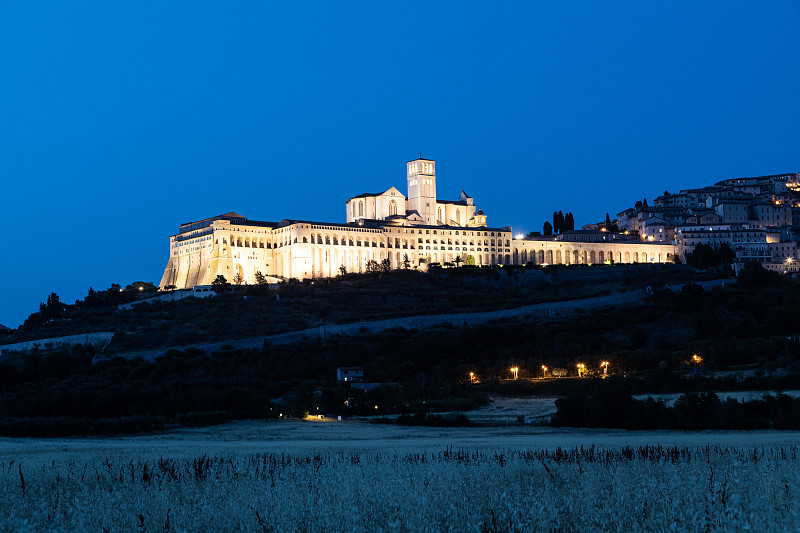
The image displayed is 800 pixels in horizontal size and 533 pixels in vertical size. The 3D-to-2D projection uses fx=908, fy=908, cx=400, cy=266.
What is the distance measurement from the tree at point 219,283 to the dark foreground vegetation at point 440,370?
36.5 ft

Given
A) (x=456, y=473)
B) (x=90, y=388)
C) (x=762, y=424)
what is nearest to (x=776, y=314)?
(x=762, y=424)

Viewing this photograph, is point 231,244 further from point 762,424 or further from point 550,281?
point 762,424

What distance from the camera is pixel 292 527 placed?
9.28 m

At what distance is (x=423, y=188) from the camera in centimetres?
11669

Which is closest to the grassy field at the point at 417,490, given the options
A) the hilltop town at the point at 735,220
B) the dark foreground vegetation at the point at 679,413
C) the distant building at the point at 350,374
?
the dark foreground vegetation at the point at 679,413

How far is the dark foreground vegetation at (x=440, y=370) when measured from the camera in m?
34.9

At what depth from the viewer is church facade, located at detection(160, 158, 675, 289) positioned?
97000 mm

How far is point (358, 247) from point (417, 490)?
89.4 meters

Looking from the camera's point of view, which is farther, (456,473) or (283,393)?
(283,393)

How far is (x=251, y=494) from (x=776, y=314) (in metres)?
54.7

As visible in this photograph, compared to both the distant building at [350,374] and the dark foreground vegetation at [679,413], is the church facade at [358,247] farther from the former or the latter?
the dark foreground vegetation at [679,413]

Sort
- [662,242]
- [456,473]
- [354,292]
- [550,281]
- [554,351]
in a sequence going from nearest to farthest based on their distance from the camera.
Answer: [456,473], [554,351], [354,292], [550,281], [662,242]

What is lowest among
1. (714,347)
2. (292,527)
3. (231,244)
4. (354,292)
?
(292,527)

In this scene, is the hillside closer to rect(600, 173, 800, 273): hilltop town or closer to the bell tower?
rect(600, 173, 800, 273): hilltop town
